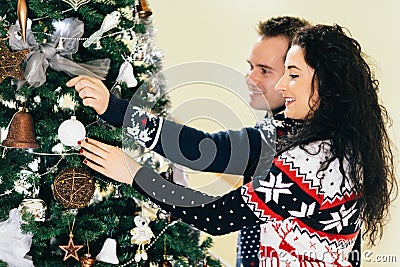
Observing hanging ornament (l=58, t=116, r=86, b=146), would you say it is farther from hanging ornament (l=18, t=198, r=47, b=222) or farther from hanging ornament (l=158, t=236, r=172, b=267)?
hanging ornament (l=158, t=236, r=172, b=267)

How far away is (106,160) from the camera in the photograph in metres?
1.35

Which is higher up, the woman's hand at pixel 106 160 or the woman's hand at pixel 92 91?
the woman's hand at pixel 92 91

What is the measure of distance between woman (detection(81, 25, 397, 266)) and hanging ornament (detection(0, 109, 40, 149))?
0.12m

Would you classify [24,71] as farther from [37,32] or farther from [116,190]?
[116,190]

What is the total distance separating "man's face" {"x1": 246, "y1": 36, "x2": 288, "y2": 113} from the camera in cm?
179

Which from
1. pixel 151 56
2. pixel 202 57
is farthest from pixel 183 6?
pixel 151 56

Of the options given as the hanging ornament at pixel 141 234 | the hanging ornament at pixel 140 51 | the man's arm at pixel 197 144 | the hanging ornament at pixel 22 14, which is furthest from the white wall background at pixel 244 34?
the hanging ornament at pixel 22 14

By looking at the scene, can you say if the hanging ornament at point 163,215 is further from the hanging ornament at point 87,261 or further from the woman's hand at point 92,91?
the woman's hand at point 92,91

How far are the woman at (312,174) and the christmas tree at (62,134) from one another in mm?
76

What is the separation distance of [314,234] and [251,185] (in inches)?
8.1

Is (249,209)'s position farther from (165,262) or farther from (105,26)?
(105,26)

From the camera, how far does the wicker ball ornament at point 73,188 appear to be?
4.40 feet

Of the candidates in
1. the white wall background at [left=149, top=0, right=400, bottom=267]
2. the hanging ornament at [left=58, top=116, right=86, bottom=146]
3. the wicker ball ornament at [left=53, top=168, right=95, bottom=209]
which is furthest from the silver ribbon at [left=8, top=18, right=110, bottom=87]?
the white wall background at [left=149, top=0, right=400, bottom=267]

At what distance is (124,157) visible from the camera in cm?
137
